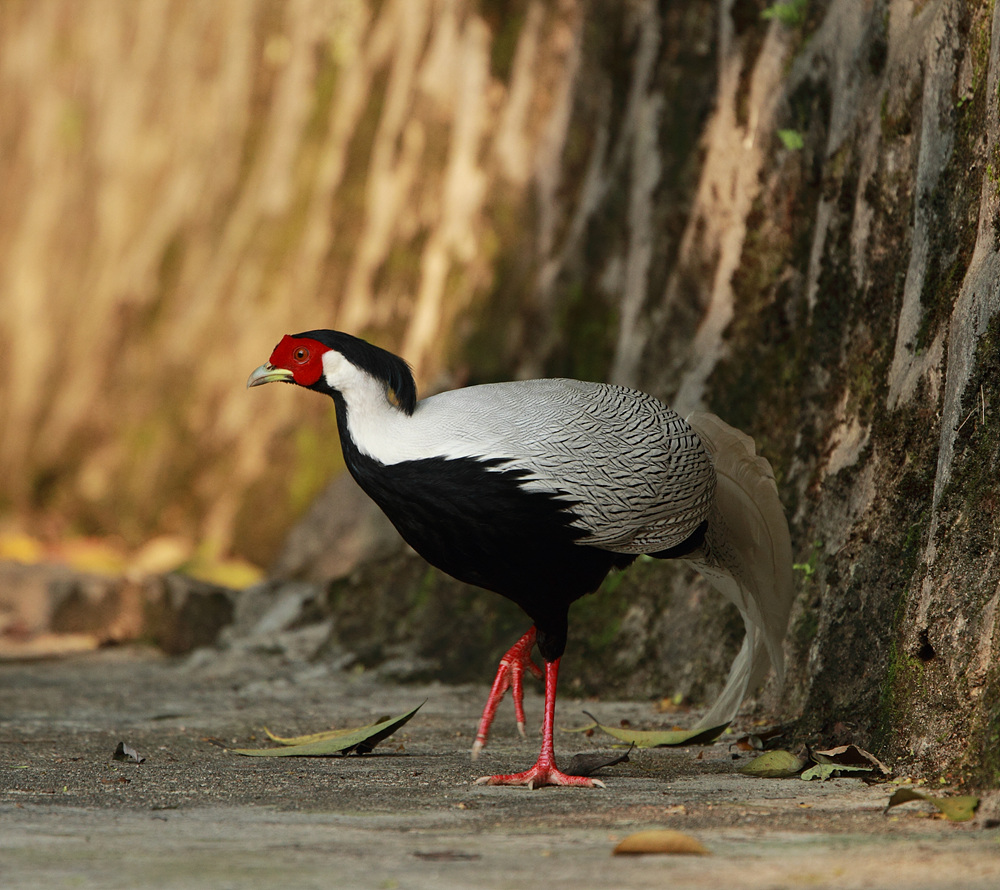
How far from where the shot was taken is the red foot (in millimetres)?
3438

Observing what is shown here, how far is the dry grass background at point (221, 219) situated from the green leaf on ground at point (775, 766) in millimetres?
4902

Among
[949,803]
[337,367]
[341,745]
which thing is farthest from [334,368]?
[949,803]

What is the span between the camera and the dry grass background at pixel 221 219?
333 inches

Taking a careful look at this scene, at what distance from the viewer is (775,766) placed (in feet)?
11.6

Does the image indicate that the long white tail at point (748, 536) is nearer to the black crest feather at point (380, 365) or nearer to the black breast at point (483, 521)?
the black breast at point (483, 521)

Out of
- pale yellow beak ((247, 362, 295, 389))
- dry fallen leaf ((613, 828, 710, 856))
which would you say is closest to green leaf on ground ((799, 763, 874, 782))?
dry fallen leaf ((613, 828, 710, 856))

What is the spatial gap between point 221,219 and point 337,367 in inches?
254

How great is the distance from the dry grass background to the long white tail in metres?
4.05

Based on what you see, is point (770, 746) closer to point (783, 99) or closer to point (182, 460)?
point (783, 99)

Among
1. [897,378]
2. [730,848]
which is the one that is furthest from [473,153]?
[730,848]

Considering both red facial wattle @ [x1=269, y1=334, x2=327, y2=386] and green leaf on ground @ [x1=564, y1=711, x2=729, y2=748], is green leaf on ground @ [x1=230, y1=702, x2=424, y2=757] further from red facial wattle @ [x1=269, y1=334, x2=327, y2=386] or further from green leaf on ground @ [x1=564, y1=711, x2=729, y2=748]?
red facial wattle @ [x1=269, y1=334, x2=327, y2=386]

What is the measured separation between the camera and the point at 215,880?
2188mm

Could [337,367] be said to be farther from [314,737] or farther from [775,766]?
[775,766]

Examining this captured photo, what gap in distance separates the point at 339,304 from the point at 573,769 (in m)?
5.80
